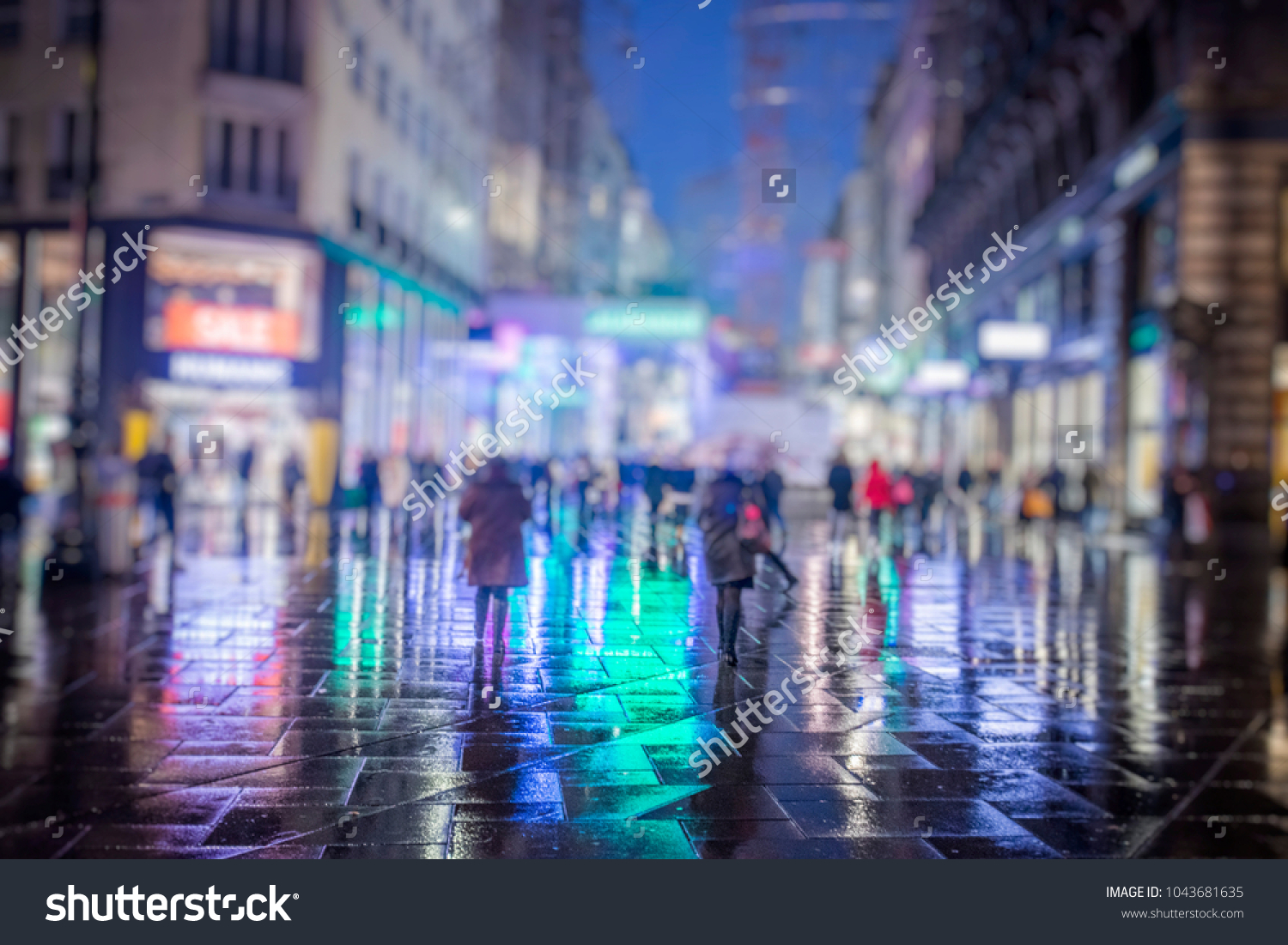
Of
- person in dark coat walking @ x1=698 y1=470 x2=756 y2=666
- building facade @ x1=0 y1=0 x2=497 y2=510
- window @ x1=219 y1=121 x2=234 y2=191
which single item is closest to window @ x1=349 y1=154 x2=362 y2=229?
building facade @ x1=0 y1=0 x2=497 y2=510

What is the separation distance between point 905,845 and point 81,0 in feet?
111

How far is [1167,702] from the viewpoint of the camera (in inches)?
375

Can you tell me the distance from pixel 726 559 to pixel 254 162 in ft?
85.9

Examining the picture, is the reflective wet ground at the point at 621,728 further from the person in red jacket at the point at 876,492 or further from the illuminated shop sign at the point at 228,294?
the illuminated shop sign at the point at 228,294

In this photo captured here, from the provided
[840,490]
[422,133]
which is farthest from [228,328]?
[840,490]

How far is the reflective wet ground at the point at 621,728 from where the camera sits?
5965 millimetres

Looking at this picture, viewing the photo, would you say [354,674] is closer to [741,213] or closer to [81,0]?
[81,0]

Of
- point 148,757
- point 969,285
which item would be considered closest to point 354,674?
point 148,757

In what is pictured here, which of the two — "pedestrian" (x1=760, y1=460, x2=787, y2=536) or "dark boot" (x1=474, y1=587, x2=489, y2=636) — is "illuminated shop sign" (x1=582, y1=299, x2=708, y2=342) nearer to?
"pedestrian" (x1=760, y1=460, x2=787, y2=536)

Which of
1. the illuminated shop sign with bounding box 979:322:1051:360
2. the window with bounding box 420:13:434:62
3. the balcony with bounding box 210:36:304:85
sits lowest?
the illuminated shop sign with bounding box 979:322:1051:360

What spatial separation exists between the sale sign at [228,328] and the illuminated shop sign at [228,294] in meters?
0.02

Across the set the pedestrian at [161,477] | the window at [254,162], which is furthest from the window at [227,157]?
the pedestrian at [161,477]

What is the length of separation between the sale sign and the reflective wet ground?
18.0 metres

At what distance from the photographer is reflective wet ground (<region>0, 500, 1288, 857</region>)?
19.6 feet
